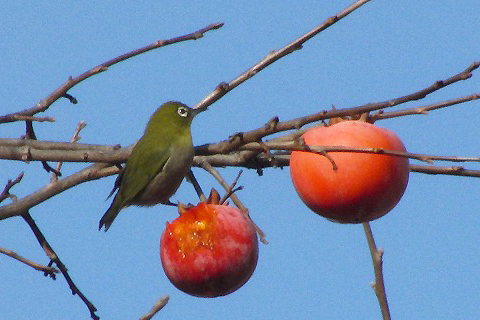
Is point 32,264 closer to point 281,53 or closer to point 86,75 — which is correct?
point 86,75

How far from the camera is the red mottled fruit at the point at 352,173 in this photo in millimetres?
3174

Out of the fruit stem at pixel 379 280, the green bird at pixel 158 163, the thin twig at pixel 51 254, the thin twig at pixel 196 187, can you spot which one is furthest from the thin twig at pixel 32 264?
the fruit stem at pixel 379 280

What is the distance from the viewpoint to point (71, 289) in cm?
374

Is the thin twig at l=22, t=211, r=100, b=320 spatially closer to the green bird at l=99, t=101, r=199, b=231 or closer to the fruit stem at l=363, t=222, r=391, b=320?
the green bird at l=99, t=101, r=199, b=231

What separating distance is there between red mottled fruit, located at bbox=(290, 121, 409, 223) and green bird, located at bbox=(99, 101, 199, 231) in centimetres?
114

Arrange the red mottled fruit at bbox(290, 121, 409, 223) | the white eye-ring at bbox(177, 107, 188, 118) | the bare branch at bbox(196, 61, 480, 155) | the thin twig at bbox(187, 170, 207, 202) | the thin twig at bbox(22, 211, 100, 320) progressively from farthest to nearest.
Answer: the white eye-ring at bbox(177, 107, 188, 118), the thin twig at bbox(22, 211, 100, 320), the thin twig at bbox(187, 170, 207, 202), the red mottled fruit at bbox(290, 121, 409, 223), the bare branch at bbox(196, 61, 480, 155)

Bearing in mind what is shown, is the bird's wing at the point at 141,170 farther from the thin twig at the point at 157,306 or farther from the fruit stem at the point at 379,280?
the thin twig at the point at 157,306

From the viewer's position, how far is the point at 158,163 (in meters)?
4.78

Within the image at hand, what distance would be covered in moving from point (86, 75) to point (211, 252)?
30.4 inches

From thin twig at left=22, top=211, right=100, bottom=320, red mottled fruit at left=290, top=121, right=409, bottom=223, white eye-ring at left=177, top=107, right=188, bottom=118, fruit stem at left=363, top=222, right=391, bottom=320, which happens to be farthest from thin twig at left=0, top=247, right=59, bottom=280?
white eye-ring at left=177, top=107, right=188, bottom=118

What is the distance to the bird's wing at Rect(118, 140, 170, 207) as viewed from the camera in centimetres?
449

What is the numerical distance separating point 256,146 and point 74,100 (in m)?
0.89

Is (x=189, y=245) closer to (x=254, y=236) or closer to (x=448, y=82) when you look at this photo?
(x=254, y=236)

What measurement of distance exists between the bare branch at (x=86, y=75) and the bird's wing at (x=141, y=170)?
2.96 ft
